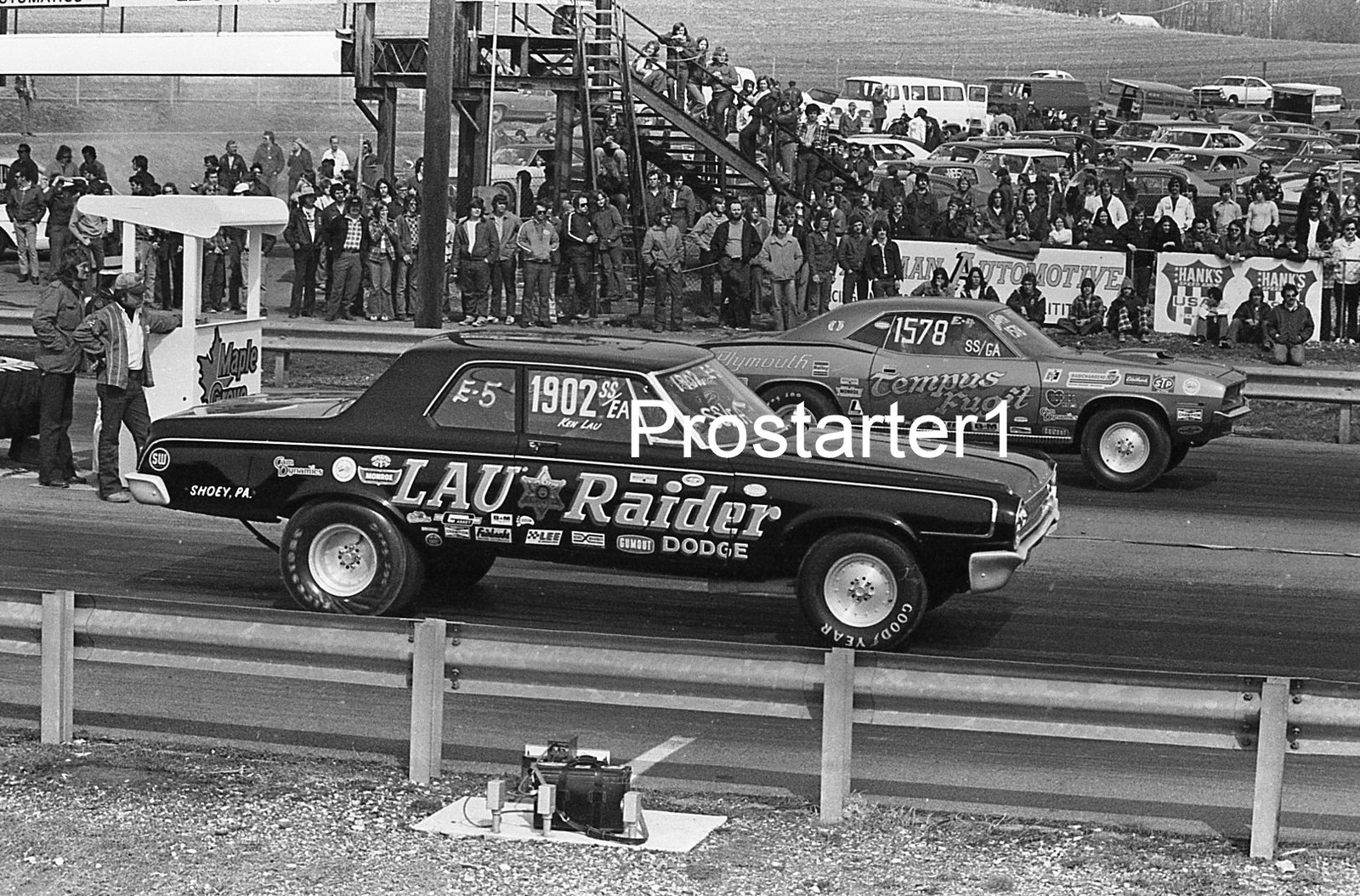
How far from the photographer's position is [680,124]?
87.7 ft

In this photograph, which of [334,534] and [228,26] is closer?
[334,534]

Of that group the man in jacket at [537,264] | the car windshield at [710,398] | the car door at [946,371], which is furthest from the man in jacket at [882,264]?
the car windshield at [710,398]

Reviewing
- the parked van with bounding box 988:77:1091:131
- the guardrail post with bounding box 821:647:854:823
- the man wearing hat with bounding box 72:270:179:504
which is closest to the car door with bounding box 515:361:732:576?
the guardrail post with bounding box 821:647:854:823

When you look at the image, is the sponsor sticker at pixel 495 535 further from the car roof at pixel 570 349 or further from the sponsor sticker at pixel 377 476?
the car roof at pixel 570 349

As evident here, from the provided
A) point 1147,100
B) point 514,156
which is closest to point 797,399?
point 514,156

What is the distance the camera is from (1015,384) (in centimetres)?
1421

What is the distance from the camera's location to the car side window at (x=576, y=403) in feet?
30.6

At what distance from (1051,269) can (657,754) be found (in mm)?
16076

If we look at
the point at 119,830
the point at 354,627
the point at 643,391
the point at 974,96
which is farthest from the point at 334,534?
the point at 974,96

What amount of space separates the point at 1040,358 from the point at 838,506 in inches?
229

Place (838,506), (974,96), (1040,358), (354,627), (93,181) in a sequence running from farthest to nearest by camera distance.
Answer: (974,96)
(93,181)
(1040,358)
(838,506)
(354,627)

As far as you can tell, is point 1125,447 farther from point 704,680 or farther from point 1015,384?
point 704,680

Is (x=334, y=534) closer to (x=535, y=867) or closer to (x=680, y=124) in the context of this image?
(x=535, y=867)

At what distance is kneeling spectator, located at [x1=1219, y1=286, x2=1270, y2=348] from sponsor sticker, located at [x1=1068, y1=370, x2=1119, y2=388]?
8.22 m
